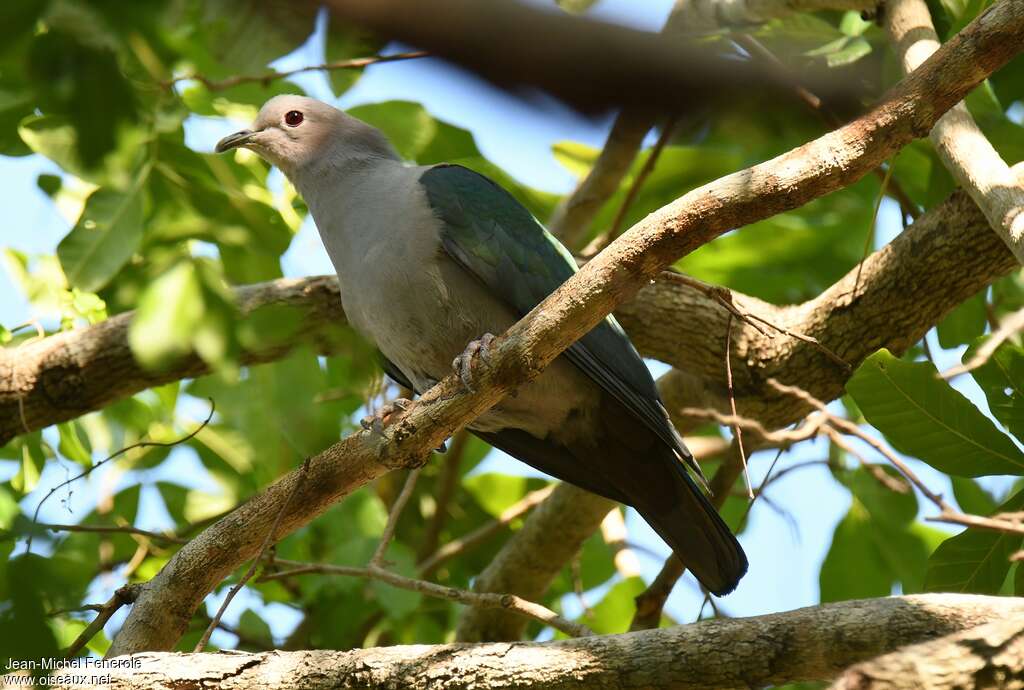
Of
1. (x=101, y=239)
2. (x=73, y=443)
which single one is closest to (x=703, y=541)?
(x=101, y=239)

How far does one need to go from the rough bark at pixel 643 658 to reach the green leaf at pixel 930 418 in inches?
25.1

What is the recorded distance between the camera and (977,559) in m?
3.38

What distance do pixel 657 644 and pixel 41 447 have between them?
2.96m

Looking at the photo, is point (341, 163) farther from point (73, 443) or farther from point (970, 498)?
point (970, 498)

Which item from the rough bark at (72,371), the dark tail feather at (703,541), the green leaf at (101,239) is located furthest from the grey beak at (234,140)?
the dark tail feather at (703,541)

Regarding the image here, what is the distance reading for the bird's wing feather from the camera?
4.06m

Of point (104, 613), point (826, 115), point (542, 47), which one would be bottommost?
point (542, 47)

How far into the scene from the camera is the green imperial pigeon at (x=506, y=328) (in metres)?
4.07

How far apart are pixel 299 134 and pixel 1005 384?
3.17m

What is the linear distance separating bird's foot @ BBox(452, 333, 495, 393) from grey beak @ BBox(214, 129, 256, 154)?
186 centimetres

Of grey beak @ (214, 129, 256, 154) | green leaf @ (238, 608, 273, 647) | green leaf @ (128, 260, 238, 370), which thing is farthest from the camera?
green leaf @ (238, 608, 273, 647)

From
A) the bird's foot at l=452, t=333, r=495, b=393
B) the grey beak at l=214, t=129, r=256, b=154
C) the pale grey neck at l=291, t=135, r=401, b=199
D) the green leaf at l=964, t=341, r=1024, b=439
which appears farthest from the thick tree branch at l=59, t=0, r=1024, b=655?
the grey beak at l=214, t=129, r=256, b=154

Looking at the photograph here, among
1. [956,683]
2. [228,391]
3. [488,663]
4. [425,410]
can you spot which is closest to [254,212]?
[228,391]

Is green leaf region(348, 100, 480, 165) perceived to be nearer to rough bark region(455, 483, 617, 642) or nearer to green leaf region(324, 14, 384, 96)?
rough bark region(455, 483, 617, 642)
